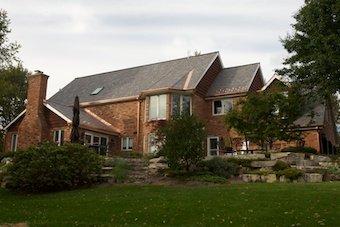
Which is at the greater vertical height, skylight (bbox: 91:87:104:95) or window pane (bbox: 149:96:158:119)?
skylight (bbox: 91:87:104:95)

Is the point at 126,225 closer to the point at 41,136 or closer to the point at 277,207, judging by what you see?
the point at 277,207

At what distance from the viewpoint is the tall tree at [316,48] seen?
29266mm

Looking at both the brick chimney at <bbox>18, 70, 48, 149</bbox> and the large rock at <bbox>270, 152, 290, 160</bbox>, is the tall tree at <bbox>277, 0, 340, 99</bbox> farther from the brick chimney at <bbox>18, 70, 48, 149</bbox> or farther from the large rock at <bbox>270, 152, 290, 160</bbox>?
the brick chimney at <bbox>18, 70, 48, 149</bbox>

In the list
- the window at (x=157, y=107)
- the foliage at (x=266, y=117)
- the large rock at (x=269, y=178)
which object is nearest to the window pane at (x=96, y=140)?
the window at (x=157, y=107)

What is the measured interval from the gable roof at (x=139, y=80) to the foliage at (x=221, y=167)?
508 inches

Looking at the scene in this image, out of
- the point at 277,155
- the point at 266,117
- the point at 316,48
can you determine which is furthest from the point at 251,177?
the point at 316,48

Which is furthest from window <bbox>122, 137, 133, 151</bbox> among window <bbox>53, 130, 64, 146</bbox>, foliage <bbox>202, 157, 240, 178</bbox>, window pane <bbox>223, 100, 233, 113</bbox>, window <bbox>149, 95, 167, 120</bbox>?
foliage <bbox>202, 157, 240, 178</bbox>

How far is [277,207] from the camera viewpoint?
578 inches

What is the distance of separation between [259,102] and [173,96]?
25.5 ft

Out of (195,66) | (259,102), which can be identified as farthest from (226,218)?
(195,66)

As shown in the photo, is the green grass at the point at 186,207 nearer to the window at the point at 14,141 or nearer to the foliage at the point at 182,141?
the foliage at the point at 182,141

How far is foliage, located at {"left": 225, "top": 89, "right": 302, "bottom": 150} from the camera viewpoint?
93.9 ft

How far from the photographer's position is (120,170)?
23109mm

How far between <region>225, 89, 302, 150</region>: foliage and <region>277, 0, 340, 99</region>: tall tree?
2155mm
